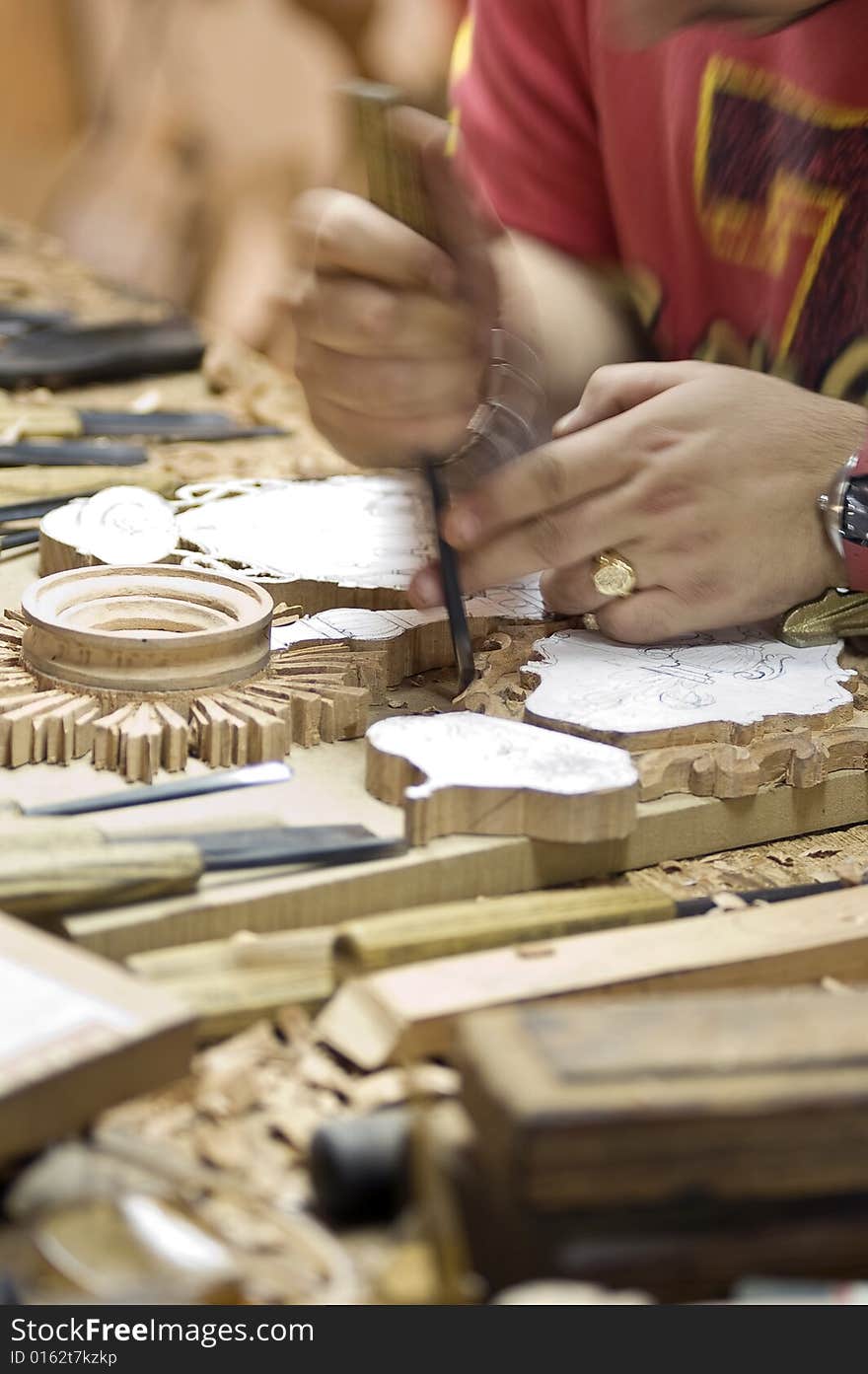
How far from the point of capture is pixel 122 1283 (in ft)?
2.40

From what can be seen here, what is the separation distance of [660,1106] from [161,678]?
0.72 m

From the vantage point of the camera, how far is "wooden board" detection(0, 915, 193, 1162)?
0.80 m

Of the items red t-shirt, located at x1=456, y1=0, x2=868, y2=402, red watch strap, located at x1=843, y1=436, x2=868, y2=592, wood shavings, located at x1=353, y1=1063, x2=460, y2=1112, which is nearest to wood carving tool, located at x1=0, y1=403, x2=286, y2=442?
red t-shirt, located at x1=456, y1=0, x2=868, y2=402

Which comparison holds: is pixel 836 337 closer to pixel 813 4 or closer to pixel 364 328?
pixel 813 4

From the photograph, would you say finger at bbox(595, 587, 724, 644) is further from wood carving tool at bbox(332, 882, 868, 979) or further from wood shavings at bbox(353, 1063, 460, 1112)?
wood shavings at bbox(353, 1063, 460, 1112)

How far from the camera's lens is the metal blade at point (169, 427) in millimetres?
2322

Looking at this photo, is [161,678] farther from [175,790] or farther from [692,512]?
[692,512]

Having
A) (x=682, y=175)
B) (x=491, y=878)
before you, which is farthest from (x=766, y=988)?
(x=682, y=175)

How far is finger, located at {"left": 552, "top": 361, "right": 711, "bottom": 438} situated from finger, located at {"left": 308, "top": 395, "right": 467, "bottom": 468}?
0.43ft

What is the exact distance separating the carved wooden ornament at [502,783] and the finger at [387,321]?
49cm

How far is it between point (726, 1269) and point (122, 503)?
1207 millimetres

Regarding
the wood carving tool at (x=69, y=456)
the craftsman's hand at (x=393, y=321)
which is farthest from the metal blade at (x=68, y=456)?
the craftsman's hand at (x=393, y=321)

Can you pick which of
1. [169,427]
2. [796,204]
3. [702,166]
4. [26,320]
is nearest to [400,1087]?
[796,204]

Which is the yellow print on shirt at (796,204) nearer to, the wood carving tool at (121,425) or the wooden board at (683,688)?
the wooden board at (683,688)
